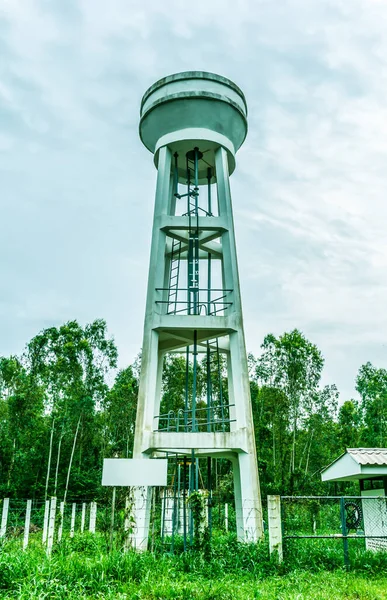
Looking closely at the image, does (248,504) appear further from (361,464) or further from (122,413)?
(122,413)

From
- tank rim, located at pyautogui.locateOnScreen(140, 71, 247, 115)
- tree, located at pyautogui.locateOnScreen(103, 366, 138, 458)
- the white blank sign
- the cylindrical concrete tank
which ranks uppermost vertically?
tank rim, located at pyautogui.locateOnScreen(140, 71, 247, 115)

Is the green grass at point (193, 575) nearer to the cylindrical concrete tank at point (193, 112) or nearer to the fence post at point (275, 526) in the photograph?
the fence post at point (275, 526)

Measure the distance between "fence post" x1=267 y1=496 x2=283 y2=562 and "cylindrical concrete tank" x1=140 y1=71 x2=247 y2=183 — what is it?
1107cm

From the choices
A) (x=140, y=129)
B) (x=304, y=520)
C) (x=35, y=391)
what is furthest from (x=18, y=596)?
(x=35, y=391)

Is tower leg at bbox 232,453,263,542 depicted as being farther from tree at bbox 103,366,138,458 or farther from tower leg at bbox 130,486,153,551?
→ tree at bbox 103,366,138,458

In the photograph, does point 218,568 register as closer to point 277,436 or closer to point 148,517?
point 148,517

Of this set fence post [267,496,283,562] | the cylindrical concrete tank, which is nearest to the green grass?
fence post [267,496,283,562]

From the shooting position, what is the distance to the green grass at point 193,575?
736 cm

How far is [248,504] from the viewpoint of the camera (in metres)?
13.3

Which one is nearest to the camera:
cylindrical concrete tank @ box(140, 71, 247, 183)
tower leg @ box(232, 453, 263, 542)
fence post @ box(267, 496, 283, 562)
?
fence post @ box(267, 496, 283, 562)

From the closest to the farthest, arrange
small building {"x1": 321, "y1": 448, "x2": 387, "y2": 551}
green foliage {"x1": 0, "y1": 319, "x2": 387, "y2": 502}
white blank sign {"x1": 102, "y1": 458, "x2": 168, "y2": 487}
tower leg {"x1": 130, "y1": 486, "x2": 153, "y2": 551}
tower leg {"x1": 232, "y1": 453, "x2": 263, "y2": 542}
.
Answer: white blank sign {"x1": 102, "y1": 458, "x2": 168, "y2": 487} < tower leg {"x1": 130, "y1": 486, "x2": 153, "y2": 551} < tower leg {"x1": 232, "y1": 453, "x2": 263, "y2": 542} < small building {"x1": 321, "y1": 448, "x2": 387, "y2": 551} < green foliage {"x1": 0, "y1": 319, "x2": 387, "y2": 502}

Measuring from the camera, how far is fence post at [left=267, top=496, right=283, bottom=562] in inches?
390

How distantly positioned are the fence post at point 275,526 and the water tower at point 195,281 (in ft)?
10.1

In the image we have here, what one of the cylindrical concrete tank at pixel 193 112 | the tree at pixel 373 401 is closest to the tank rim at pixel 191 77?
the cylindrical concrete tank at pixel 193 112
